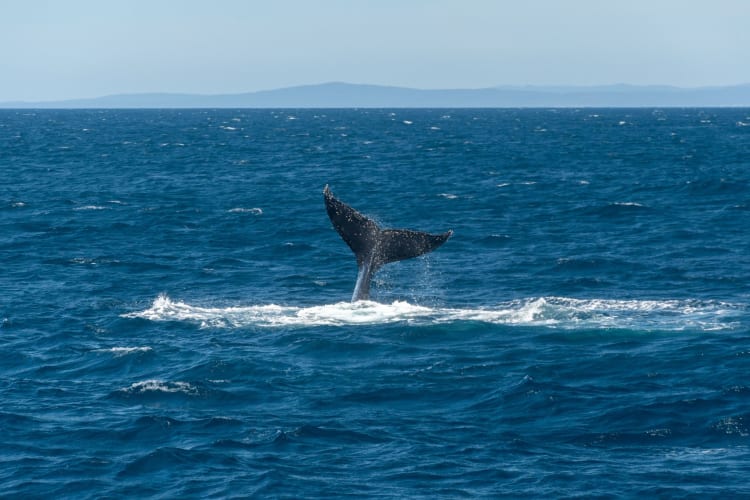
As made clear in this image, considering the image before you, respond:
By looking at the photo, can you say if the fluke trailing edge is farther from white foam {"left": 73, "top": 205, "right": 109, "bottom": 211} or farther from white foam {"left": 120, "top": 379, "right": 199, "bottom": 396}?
white foam {"left": 73, "top": 205, "right": 109, "bottom": 211}

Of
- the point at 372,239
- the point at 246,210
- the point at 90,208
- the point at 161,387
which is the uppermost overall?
the point at 372,239

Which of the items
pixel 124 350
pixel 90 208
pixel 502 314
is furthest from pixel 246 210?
pixel 124 350

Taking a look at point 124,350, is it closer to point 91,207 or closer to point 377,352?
point 377,352

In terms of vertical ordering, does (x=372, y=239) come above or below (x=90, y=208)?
above

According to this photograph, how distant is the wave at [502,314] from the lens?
3095cm

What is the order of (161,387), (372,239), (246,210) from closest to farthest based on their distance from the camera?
(161,387) → (372,239) → (246,210)

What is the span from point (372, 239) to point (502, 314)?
4.78 metres

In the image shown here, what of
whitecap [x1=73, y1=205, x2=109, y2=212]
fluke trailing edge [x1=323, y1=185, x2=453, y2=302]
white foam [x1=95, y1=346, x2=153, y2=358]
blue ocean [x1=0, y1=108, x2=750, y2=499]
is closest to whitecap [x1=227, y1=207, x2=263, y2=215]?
blue ocean [x1=0, y1=108, x2=750, y2=499]

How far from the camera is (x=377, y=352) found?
27953 mm

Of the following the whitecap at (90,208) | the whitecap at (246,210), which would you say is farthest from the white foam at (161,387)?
the whitecap at (90,208)

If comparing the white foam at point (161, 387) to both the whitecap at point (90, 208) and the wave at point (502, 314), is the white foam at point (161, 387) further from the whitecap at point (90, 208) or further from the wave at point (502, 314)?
the whitecap at point (90, 208)

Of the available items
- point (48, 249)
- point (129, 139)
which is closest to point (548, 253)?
point (48, 249)

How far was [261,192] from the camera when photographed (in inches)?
2736

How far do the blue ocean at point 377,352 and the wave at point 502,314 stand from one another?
0.14m
